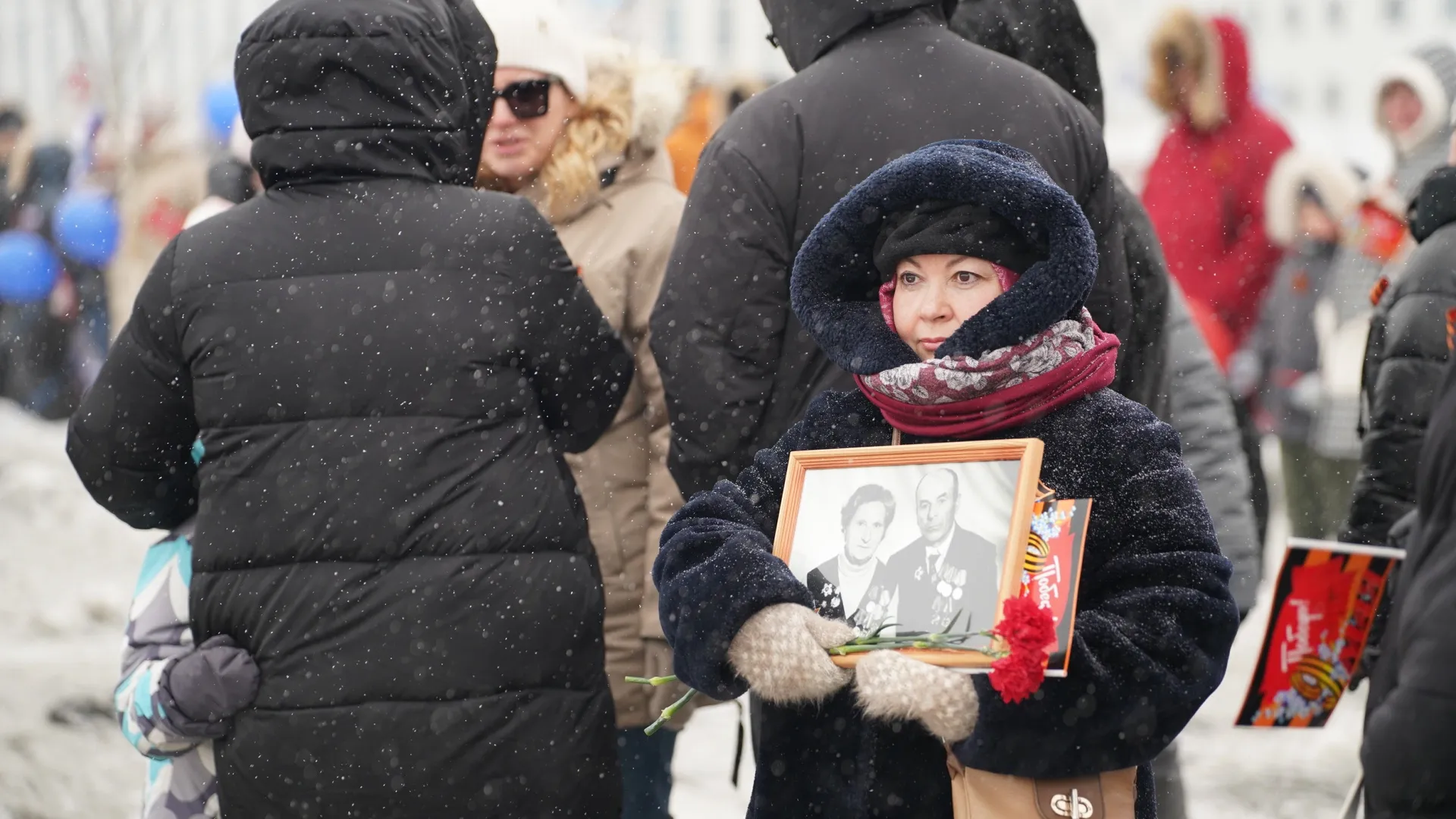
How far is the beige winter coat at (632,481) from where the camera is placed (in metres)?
4.70

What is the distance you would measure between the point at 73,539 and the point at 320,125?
8.13 m

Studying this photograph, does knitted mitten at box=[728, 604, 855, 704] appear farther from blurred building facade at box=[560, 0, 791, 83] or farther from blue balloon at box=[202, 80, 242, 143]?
blurred building facade at box=[560, 0, 791, 83]

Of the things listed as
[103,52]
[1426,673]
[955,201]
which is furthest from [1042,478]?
[103,52]

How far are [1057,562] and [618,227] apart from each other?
99.1 inches

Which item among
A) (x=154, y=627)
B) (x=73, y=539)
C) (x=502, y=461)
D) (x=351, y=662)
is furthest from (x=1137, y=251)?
(x=73, y=539)

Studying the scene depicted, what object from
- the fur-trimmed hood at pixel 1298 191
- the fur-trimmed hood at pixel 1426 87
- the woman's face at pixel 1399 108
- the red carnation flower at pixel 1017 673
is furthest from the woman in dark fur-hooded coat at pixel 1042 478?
the fur-trimmed hood at pixel 1298 191

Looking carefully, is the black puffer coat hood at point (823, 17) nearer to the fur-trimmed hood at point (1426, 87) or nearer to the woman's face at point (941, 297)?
the woman's face at point (941, 297)

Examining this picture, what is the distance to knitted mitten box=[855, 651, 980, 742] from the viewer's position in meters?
2.58

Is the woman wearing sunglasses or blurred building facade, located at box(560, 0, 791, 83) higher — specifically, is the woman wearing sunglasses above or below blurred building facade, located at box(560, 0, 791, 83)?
above

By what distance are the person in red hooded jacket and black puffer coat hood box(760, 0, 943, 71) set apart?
5.17m

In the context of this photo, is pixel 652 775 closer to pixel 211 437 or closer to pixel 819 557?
pixel 211 437

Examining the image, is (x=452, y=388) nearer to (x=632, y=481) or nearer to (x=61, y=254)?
(x=632, y=481)

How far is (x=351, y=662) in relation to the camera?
3.55 m

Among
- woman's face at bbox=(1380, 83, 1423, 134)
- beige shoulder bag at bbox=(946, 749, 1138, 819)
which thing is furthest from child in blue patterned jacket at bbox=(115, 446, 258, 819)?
woman's face at bbox=(1380, 83, 1423, 134)
